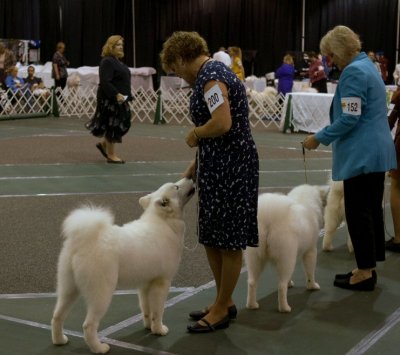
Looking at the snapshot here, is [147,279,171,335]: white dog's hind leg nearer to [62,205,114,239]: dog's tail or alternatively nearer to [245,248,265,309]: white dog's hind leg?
[62,205,114,239]: dog's tail

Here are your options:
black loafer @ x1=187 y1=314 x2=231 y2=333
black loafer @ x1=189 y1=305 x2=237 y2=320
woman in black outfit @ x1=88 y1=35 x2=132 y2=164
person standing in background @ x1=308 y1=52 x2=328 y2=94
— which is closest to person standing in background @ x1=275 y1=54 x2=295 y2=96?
person standing in background @ x1=308 y1=52 x2=328 y2=94

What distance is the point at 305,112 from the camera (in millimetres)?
13141

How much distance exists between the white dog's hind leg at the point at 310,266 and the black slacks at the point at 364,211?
283 mm

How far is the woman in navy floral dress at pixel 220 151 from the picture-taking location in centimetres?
311

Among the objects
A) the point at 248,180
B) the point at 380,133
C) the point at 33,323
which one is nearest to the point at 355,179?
the point at 380,133

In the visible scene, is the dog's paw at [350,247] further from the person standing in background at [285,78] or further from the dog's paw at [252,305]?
the person standing in background at [285,78]

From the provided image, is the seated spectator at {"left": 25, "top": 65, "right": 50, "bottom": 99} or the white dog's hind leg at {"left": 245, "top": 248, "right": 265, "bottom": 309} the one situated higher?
the seated spectator at {"left": 25, "top": 65, "right": 50, "bottom": 99}

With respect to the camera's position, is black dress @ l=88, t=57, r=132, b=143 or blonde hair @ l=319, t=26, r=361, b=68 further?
black dress @ l=88, t=57, r=132, b=143

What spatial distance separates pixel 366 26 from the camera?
23.4 meters

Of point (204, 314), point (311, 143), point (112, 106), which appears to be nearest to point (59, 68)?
point (112, 106)

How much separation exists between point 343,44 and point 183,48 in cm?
117

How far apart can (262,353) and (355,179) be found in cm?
130

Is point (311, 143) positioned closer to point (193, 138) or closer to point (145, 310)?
point (193, 138)

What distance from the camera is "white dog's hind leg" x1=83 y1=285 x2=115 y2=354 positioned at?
2951mm
